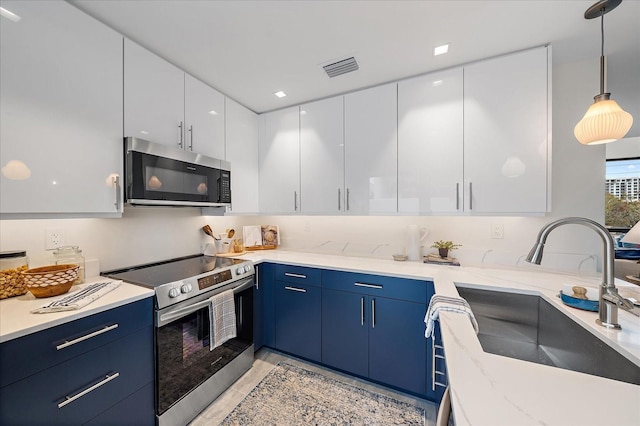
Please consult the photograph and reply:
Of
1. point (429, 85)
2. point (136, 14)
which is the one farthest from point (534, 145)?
point (136, 14)

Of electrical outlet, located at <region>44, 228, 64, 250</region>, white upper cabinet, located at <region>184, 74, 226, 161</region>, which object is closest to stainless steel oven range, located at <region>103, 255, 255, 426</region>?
electrical outlet, located at <region>44, 228, 64, 250</region>

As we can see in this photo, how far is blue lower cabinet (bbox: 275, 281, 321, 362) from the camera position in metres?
2.14

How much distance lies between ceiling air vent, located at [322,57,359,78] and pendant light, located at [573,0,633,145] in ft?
4.24

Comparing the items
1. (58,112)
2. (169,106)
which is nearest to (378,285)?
(169,106)

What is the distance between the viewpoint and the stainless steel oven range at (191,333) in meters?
1.48

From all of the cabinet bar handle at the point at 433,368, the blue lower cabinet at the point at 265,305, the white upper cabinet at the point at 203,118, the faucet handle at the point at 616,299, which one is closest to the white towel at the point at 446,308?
the faucet handle at the point at 616,299

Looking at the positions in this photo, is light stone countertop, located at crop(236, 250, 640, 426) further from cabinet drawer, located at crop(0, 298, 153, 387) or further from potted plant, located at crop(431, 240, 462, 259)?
cabinet drawer, located at crop(0, 298, 153, 387)

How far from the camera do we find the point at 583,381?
2.32 feet

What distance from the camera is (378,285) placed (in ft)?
6.26

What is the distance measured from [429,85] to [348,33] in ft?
2.68

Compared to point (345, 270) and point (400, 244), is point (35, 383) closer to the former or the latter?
point (345, 270)

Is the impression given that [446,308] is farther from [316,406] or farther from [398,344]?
[316,406]

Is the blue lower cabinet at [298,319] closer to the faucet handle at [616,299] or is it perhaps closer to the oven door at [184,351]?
the oven door at [184,351]

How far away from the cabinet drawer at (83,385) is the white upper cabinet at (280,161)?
153cm
